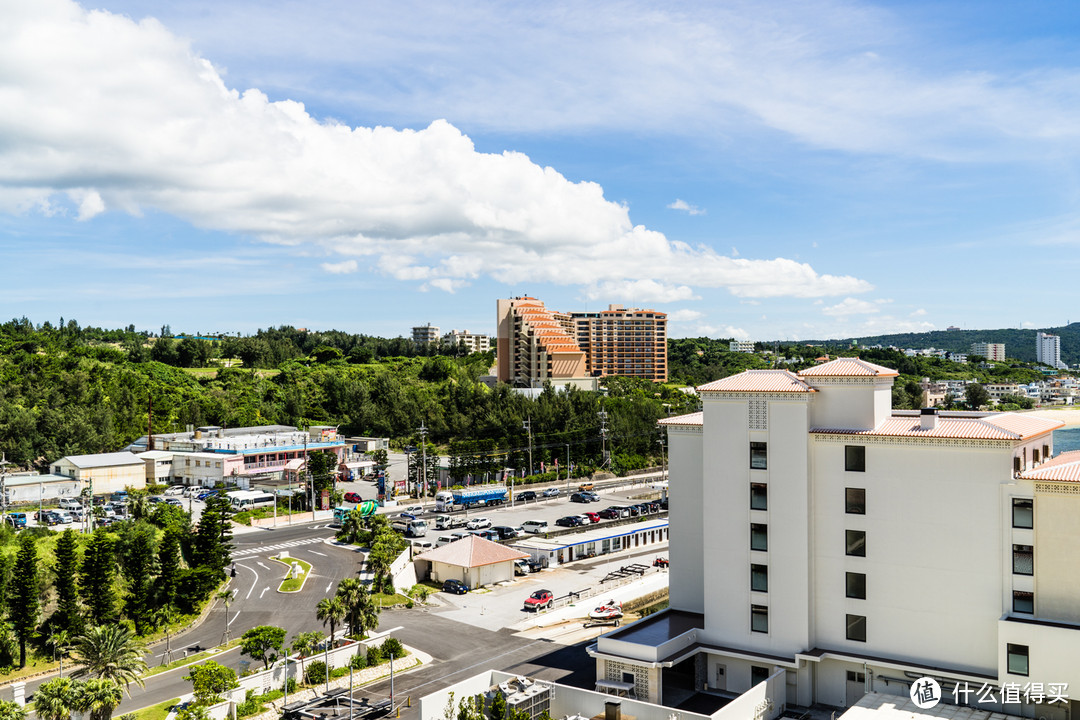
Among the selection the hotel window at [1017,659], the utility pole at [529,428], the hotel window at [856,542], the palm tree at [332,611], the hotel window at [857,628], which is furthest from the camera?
the utility pole at [529,428]

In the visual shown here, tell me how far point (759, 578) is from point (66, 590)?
41.6m

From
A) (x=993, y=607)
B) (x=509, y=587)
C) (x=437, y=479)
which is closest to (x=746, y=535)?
(x=993, y=607)

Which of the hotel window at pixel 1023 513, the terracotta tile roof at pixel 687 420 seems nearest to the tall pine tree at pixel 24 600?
the terracotta tile roof at pixel 687 420

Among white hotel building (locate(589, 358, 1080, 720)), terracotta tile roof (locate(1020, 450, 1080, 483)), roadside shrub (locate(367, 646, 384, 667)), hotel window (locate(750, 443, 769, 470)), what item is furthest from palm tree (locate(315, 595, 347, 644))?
terracotta tile roof (locate(1020, 450, 1080, 483))

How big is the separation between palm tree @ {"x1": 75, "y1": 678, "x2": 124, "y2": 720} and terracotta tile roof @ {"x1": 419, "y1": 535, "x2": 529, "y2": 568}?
3250 cm

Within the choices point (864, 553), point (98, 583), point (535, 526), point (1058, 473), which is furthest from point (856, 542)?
point (535, 526)

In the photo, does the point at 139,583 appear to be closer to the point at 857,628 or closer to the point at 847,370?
the point at 857,628

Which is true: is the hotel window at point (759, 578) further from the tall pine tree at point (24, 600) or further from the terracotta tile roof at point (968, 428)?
the tall pine tree at point (24, 600)

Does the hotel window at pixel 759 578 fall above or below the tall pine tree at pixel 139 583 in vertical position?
above

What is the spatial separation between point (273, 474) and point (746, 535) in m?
82.8

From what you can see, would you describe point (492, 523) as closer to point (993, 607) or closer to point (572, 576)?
point (572, 576)

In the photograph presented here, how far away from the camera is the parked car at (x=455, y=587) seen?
63.4 metres

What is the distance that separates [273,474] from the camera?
108750mm

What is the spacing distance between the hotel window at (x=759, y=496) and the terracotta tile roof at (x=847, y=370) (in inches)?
254
